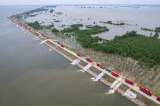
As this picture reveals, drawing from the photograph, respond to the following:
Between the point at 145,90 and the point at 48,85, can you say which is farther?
the point at 48,85

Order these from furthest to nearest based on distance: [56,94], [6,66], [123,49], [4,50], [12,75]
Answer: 1. [4,50]
2. [123,49]
3. [6,66]
4. [12,75]
5. [56,94]

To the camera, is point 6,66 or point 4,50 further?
point 4,50

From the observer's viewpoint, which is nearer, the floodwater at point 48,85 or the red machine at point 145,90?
the red machine at point 145,90

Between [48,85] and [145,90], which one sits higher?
→ [145,90]

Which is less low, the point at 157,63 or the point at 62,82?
the point at 157,63

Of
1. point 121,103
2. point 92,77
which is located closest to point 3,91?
point 92,77

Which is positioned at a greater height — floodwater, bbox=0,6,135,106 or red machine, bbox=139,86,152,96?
red machine, bbox=139,86,152,96

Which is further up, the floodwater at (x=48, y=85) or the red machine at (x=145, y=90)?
the red machine at (x=145, y=90)

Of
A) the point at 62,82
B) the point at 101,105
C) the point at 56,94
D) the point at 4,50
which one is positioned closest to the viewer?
the point at 101,105

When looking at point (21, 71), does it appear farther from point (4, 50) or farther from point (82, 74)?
point (4, 50)

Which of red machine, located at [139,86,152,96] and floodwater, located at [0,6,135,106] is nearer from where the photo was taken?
red machine, located at [139,86,152,96]
